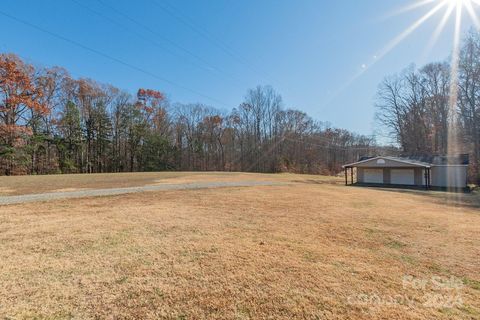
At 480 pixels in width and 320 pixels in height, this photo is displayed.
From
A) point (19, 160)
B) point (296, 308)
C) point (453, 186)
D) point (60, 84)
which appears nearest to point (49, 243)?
point (296, 308)

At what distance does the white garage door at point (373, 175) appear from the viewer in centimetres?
2596

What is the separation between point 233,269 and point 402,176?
90.1 feet

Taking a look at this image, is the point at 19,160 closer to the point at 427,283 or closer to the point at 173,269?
the point at 173,269

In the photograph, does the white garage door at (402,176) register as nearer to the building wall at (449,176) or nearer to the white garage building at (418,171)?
the white garage building at (418,171)

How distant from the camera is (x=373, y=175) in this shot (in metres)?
26.5

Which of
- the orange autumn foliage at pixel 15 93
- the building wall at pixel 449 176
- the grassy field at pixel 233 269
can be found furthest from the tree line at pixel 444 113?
the orange autumn foliage at pixel 15 93

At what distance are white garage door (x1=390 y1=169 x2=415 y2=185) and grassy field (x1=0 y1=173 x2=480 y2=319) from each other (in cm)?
2144

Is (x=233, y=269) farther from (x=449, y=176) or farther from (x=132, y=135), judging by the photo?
(x=132, y=135)

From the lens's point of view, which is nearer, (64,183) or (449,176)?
(64,183)

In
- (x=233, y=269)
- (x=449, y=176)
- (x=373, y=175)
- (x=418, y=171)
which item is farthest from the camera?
(x=373, y=175)

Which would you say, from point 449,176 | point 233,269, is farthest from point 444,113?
point 233,269

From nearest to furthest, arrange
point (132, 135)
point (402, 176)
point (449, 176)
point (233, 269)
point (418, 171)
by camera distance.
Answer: point (233, 269) < point (449, 176) < point (418, 171) < point (402, 176) < point (132, 135)

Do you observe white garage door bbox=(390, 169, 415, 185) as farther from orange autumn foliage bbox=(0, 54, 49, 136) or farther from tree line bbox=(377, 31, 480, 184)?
orange autumn foliage bbox=(0, 54, 49, 136)

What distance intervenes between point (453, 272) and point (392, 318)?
2049 millimetres
